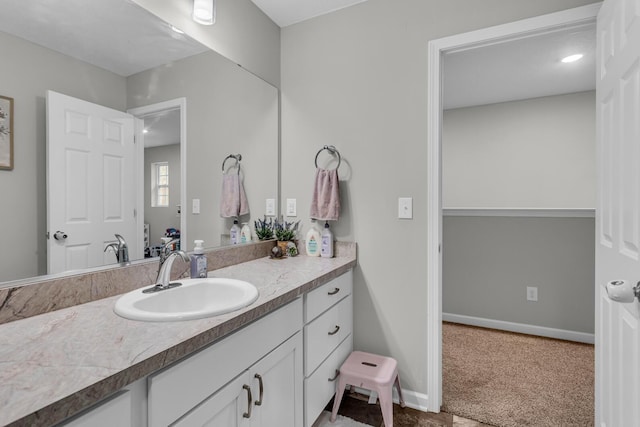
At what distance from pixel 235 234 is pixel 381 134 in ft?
3.40

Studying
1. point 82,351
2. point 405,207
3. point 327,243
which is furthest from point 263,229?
point 82,351

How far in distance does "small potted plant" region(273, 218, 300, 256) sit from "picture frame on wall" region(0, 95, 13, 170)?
1.32 meters

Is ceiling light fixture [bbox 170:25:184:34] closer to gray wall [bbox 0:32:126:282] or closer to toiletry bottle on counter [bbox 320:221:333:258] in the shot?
gray wall [bbox 0:32:126:282]

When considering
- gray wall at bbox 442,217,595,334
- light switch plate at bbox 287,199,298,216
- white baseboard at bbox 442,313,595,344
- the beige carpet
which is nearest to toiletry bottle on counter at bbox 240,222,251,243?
light switch plate at bbox 287,199,298,216

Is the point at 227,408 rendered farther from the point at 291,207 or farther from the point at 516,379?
the point at 516,379

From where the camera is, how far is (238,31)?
1.90 meters

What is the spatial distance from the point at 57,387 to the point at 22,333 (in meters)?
0.39

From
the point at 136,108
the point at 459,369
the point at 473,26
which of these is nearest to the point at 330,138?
the point at 473,26

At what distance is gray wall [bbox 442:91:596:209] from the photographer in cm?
292

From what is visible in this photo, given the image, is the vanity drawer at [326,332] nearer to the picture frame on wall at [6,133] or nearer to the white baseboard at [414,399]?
the white baseboard at [414,399]

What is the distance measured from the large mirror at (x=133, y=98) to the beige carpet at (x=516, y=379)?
170cm

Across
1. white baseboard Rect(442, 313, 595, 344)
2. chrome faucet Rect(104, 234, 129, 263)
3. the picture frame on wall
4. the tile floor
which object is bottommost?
the tile floor

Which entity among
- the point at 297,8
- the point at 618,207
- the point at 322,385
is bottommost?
the point at 322,385

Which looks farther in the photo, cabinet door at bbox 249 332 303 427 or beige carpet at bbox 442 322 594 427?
beige carpet at bbox 442 322 594 427
